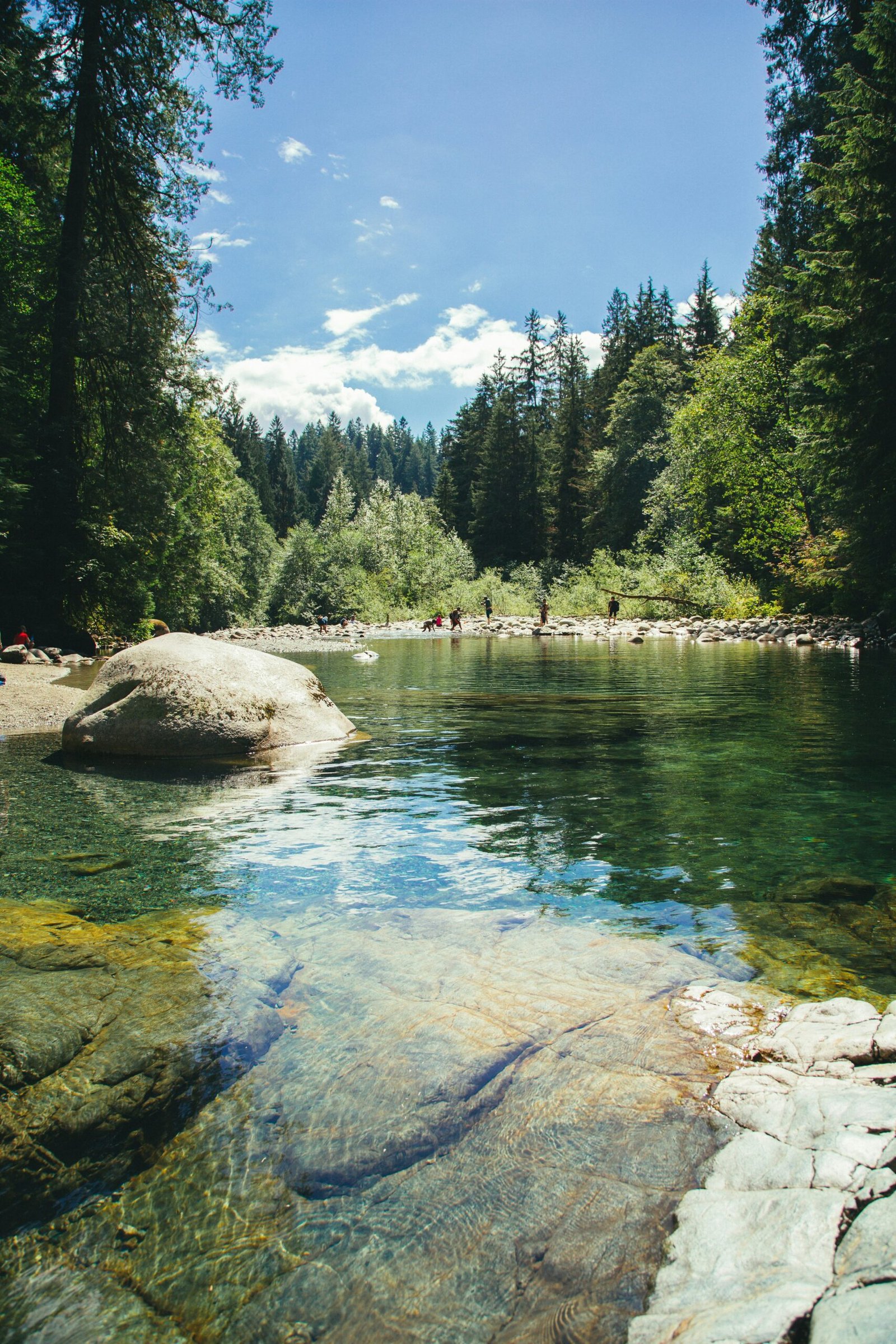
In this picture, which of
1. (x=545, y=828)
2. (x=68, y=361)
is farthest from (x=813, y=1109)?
(x=68, y=361)

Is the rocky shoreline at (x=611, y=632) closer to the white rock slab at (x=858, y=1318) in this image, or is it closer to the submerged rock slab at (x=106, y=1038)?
the submerged rock slab at (x=106, y=1038)

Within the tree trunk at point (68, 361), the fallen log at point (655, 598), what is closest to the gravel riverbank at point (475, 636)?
the fallen log at point (655, 598)

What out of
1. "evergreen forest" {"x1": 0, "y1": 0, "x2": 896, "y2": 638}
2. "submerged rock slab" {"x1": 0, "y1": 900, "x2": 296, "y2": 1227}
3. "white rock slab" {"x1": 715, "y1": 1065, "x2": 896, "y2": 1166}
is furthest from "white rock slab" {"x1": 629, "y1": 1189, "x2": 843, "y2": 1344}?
"evergreen forest" {"x1": 0, "y1": 0, "x2": 896, "y2": 638}

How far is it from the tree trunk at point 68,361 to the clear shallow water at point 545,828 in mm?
13331

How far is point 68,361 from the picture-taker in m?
20.9

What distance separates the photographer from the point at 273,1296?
81.7 inches

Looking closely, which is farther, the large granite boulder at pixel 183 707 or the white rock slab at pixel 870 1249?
the large granite boulder at pixel 183 707

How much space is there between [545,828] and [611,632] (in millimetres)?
32759

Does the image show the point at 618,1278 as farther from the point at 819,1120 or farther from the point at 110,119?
the point at 110,119

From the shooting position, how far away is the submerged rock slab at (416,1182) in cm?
203

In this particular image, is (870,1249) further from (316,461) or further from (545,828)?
(316,461)

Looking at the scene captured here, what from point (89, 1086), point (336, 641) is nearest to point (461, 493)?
point (336, 641)

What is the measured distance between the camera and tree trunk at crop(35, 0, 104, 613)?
64.0ft

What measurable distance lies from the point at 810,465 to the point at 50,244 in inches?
827
